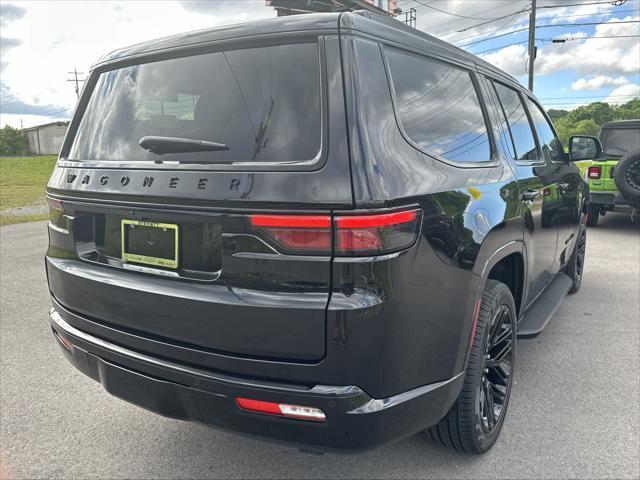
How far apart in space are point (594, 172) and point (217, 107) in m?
8.63

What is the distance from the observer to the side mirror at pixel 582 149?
185 inches

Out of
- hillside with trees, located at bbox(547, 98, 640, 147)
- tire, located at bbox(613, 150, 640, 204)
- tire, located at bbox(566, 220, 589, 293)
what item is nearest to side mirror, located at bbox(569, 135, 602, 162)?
tire, located at bbox(566, 220, 589, 293)

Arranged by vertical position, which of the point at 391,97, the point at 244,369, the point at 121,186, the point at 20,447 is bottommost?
the point at 20,447

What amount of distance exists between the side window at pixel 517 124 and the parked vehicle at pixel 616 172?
189 inches

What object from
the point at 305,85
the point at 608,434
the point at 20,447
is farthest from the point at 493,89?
the point at 20,447

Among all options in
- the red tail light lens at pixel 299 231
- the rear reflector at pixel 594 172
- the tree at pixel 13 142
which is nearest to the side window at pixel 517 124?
the red tail light lens at pixel 299 231

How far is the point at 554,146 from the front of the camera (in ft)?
14.1

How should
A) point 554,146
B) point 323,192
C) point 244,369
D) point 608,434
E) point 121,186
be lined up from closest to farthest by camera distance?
point 323,192 → point 244,369 → point 121,186 → point 608,434 → point 554,146

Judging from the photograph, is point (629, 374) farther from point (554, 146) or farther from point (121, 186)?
point (121, 186)

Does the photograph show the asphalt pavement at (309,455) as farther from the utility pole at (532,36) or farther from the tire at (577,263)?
the utility pole at (532,36)

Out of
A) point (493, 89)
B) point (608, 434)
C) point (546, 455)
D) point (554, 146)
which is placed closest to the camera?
point (546, 455)

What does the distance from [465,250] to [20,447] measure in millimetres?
2358

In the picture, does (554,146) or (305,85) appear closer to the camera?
(305,85)

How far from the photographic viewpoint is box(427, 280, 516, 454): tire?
228cm
